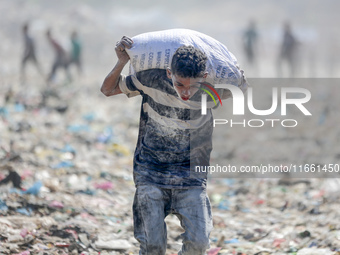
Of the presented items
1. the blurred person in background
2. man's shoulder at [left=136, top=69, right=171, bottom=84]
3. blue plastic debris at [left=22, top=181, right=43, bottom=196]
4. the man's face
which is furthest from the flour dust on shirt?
the blurred person in background

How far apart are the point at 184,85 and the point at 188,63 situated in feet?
0.39

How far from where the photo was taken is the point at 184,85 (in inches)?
115

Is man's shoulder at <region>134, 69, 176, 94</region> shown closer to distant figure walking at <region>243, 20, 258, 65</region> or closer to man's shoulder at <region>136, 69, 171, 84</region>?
man's shoulder at <region>136, 69, 171, 84</region>

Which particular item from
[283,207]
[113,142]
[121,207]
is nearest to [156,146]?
[121,207]

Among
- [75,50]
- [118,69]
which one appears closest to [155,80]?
[118,69]

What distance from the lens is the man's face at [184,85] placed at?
292 cm

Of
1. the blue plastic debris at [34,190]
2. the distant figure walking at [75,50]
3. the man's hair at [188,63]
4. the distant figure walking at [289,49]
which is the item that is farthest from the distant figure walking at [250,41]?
the man's hair at [188,63]

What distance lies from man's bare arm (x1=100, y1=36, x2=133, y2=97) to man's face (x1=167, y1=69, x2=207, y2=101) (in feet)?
1.13

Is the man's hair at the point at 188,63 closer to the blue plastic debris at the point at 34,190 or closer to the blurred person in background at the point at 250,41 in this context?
the blue plastic debris at the point at 34,190

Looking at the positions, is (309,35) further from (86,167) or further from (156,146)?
(156,146)

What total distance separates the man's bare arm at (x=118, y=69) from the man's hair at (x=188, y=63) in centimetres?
33

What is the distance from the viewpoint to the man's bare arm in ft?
10.2

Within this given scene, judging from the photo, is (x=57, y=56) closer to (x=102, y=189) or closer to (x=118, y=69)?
(x=102, y=189)

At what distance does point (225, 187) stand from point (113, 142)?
2284 millimetres
